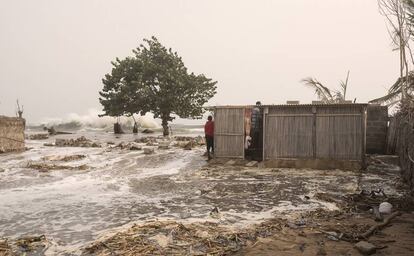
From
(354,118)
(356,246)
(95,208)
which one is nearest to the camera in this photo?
(356,246)

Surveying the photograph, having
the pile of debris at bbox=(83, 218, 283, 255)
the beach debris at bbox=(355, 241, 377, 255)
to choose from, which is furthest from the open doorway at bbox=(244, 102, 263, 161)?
the beach debris at bbox=(355, 241, 377, 255)

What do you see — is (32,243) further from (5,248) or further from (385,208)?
(385,208)

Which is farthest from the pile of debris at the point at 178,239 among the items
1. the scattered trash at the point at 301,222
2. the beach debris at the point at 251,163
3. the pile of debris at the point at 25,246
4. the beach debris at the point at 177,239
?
the beach debris at the point at 251,163

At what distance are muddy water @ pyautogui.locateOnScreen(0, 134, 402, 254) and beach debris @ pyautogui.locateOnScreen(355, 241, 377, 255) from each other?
91.4 inches

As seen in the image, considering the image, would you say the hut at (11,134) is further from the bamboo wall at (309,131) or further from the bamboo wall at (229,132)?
the bamboo wall at (309,131)

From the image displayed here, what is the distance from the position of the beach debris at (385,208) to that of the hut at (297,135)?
6507 mm

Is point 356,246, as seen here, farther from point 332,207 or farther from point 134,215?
point 134,215

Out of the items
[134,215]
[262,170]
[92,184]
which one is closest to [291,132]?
[262,170]

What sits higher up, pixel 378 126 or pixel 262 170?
pixel 378 126

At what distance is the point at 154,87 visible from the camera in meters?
32.7

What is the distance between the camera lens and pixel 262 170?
14.6m

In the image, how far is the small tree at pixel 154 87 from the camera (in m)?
31.7

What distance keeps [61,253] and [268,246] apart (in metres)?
3.19

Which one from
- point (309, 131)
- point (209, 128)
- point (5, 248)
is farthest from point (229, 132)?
point (5, 248)
